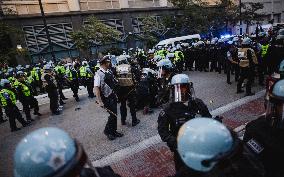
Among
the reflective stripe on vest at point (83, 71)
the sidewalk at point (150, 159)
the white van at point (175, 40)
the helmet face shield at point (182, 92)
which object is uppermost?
the helmet face shield at point (182, 92)

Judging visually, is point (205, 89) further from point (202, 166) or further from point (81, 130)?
point (202, 166)

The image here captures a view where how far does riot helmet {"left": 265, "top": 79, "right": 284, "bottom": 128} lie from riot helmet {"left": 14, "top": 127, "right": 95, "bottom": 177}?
1936 millimetres

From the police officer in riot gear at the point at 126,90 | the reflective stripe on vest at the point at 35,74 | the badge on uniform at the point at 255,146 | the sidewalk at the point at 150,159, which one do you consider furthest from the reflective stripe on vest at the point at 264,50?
the reflective stripe on vest at the point at 35,74

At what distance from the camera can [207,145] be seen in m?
1.90

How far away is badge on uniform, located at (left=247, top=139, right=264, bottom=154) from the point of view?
8.24ft

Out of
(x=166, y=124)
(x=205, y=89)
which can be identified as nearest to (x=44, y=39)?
(x=205, y=89)

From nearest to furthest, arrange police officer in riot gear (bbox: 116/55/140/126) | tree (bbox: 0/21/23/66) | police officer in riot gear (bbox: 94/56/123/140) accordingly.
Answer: police officer in riot gear (bbox: 94/56/123/140)
police officer in riot gear (bbox: 116/55/140/126)
tree (bbox: 0/21/23/66)

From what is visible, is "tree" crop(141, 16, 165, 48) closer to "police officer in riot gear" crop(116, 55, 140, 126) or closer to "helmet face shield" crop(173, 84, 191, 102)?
"police officer in riot gear" crop(116, 55, 140, 126)

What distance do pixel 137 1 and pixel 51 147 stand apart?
105 feet

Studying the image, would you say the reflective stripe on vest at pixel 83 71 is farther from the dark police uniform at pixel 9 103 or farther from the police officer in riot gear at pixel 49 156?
the police officer in riot gear at pixel 49 156

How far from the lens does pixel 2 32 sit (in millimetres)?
20766

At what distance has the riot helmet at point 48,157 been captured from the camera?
1.73 m

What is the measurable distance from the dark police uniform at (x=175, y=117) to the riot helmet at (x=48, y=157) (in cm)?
176

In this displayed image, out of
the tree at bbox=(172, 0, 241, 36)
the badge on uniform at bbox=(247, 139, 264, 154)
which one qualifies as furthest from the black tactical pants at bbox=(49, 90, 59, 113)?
the tree at bbox=(172, 0, 241, 36)
